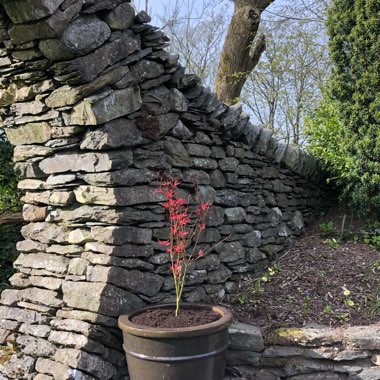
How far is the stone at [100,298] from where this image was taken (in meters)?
3.12

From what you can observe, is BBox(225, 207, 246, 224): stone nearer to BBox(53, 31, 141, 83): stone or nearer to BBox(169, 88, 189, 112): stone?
BBox(169, 88, 189, 112): stone

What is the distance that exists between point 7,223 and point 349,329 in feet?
12.6

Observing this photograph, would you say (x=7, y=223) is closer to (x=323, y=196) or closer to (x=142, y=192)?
(x=142, y=192)

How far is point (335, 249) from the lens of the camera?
15.5 feet

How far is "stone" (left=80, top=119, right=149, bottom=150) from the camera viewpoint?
10.6 feet

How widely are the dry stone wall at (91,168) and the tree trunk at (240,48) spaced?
3.65m

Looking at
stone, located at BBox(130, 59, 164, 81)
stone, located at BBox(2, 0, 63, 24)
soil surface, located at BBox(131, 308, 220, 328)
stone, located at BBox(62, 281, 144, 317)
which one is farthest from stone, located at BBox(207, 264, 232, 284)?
stone, located at BBox(2, 0, 63, 24)

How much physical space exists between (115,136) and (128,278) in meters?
0.99

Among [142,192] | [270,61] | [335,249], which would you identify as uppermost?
Answer: [270,61]

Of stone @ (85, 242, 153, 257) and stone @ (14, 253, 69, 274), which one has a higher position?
stone @ (85, 242, 153, 257)

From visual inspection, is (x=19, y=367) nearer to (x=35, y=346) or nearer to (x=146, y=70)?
(x=35, y=346)

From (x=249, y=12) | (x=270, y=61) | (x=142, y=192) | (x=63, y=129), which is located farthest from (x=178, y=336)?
(x=270, y=61)

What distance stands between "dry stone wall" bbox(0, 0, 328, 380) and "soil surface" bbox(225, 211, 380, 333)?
358 millimetres

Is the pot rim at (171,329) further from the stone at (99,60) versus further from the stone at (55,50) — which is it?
the stone at (55,50)
